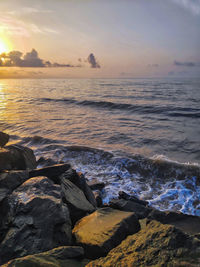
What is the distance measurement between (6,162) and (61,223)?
278 cm

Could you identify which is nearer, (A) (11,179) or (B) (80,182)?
(A) (11,179)

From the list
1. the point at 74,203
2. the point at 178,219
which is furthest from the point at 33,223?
the point at 178,219

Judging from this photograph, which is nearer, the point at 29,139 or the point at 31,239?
the point at 31,239

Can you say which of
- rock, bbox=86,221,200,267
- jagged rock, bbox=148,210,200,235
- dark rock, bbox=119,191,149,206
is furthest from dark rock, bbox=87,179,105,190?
rock, bbox=86,221,200,267

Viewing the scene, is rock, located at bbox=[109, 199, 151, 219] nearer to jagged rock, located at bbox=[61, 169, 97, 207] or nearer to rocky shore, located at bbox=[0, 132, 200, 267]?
rocky shore, located at bbox=[0, 132, 200, 267]

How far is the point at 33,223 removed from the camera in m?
3.04

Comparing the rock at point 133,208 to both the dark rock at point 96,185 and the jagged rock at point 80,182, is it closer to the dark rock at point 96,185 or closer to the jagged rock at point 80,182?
the jagged rock at point 80,182

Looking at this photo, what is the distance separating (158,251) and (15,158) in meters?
4.59

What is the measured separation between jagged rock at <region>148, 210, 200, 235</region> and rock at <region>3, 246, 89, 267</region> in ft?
8.26

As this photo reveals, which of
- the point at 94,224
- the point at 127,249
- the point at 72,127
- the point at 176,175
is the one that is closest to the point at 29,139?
the point at 72,127

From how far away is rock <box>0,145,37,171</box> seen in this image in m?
5.15

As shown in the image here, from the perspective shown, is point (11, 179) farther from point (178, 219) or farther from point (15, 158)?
point (178, 219)

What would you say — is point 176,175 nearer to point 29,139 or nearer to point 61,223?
point 61,223

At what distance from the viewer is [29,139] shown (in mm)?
12039
